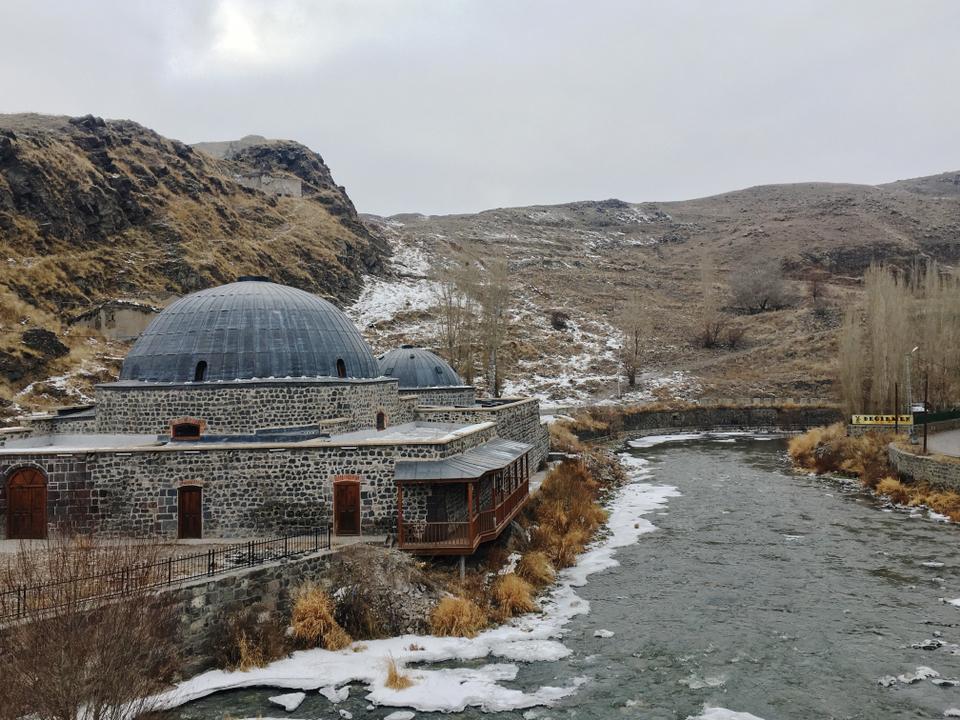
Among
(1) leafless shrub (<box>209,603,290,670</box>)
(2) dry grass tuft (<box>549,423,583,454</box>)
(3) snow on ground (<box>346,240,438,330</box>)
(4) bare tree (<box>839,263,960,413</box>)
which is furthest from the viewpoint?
(3) snow on ground (<box>346,240,438,330</box>)

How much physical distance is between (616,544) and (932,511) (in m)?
14.6

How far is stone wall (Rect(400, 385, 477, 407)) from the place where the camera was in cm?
3578

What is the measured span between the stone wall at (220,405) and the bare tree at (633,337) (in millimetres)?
51824

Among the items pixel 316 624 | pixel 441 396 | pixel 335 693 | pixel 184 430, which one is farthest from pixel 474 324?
pixel 335 693

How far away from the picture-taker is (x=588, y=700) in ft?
46.5

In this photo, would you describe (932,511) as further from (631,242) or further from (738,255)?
(631,242)

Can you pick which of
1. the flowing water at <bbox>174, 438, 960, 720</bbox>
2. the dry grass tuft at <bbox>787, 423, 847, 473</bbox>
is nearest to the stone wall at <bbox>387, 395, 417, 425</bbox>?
the flowing water at <bbox>174, 438, 960, 720</bbox>

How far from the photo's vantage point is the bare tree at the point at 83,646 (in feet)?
30.5

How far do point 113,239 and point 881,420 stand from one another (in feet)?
208

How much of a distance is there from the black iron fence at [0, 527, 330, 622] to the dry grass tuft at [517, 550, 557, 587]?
5962 millimetres

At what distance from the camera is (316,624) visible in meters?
16.3

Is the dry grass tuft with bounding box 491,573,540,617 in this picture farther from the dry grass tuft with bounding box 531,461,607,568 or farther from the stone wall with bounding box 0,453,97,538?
the stone wall with bounding box 0,453,97,538

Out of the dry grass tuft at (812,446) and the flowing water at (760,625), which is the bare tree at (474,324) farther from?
the flowing water at (760,625)

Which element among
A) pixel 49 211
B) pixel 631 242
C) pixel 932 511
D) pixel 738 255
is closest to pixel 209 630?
pixel 932 511
